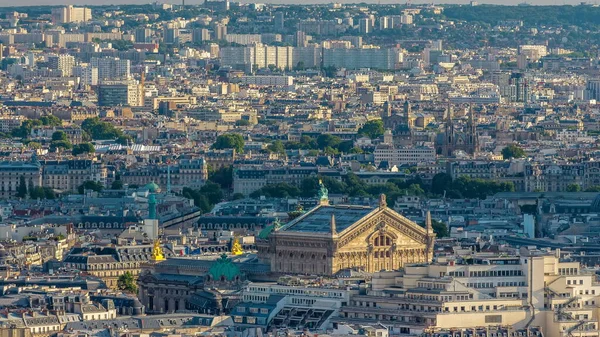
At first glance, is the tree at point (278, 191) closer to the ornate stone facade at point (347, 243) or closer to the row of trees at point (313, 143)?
the row of trees at point (313, 143)

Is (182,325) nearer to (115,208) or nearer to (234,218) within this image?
(234,218)

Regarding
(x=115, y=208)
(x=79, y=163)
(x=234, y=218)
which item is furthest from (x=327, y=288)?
(x=79, y=163)

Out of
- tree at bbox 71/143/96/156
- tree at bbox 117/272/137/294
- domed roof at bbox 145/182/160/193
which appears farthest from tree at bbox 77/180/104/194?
tree at bbox 117/272/137/294

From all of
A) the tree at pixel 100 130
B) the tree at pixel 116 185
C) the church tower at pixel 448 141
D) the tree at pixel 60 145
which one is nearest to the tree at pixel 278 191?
the tree at pixel 116 185

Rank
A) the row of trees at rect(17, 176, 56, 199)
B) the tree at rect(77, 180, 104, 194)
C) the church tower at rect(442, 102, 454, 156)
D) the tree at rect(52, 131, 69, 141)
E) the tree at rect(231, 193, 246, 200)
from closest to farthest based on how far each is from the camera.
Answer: the tree at rect(231, 193, 246, 200)
the tree at rect(77, 180, 104, 194)
the row of trees at rect(17, 176, 56, 199)
the church tower at rect(442, 102, 454, 156)
the tree at rect(52, 131, 69, 141)

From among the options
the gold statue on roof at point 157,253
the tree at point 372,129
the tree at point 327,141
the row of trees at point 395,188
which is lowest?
the tree at point 372,129

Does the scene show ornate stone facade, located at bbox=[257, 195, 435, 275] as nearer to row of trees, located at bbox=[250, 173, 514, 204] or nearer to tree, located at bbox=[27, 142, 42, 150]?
row of trees, located at bbox=[250, 173, 514, 204]

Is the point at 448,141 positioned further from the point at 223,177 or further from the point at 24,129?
the point at 24,129
